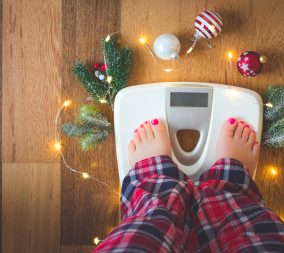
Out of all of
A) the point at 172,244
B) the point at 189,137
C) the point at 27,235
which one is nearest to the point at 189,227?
the point at 172,244

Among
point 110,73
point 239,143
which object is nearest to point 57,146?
point 110,73

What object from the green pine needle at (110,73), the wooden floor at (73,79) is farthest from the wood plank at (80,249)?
the green pine needle at (110,73)

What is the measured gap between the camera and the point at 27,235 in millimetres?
944

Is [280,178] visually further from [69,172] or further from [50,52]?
[50,52]

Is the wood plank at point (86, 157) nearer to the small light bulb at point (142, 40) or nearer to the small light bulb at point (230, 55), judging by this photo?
the small light bulb at point (142, 40)

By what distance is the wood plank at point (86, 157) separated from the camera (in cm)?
89

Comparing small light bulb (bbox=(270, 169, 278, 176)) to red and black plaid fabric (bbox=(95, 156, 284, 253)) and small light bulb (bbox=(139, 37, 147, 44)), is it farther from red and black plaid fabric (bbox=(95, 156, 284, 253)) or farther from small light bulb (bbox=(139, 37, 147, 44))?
small light bulb (bbox=(139, 37, 147, 44))

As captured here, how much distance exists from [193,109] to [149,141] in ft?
0.44

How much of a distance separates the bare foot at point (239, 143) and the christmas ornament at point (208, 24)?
0.68ft

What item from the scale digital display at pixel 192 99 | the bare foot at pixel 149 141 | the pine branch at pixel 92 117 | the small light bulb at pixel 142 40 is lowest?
the bare foot at pixel 149 141

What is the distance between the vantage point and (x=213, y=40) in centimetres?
88

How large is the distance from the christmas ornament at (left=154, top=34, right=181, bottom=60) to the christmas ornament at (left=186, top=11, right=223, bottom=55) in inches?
2.5

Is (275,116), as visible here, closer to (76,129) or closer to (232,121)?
(232,121)

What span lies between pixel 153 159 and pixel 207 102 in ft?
0.61
